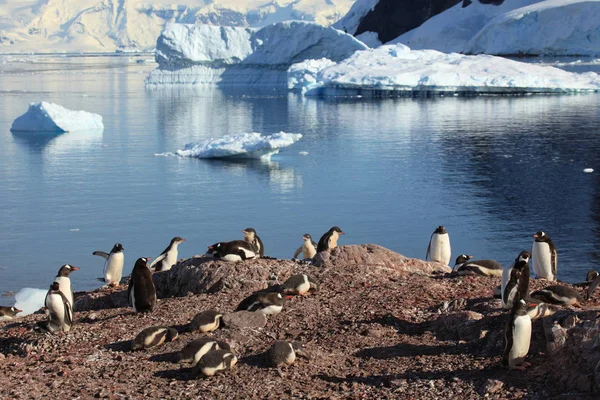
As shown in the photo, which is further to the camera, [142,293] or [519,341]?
[142,293]

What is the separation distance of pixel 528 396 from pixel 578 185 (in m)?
17.3

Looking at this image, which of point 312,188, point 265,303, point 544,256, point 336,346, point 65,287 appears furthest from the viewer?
point 312,188

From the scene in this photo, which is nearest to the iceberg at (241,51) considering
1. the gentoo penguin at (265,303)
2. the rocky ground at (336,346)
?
the rocky ground at (336,346)

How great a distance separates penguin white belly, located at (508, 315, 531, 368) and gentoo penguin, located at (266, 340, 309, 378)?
161 cm

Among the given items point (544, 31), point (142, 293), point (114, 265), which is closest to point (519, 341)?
point (142, 293)

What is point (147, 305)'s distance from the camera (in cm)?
799

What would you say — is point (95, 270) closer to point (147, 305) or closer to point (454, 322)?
point (147, 305)

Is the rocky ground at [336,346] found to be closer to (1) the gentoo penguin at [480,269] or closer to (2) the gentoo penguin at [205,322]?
(2) the gentoo penguin at [205,322]

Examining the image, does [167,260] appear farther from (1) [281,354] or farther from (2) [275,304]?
(1) [281,354]

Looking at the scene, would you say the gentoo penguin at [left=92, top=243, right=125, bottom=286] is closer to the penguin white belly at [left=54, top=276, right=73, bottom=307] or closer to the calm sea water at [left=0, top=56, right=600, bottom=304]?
the penguin white belly at [left=54, top=276, right=73, bottom=307]

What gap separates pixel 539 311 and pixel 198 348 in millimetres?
2657

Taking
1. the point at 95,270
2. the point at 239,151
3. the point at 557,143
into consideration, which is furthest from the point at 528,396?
the point at 557,143

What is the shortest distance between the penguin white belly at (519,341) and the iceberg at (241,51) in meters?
53.8

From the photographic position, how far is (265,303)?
290 inches
